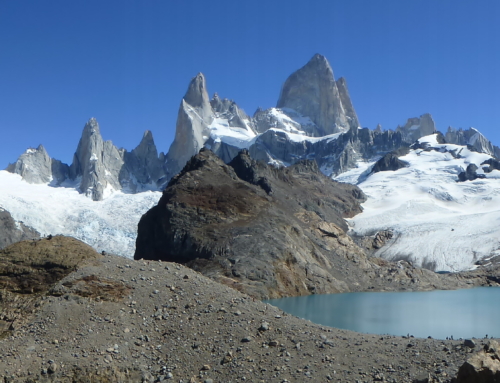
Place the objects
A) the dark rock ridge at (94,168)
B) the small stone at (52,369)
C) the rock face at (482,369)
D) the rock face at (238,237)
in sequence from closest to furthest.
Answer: the rock face at (482,369), the small stone at (52,369), the rock face at (238,237), the dark rock ridge at (94,168)

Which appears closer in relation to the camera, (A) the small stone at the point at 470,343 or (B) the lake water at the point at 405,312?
(A) the small stone at the point at 470,343

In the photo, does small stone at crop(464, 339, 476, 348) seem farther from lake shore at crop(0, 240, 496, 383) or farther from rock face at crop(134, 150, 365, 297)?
rock face at crop(134, 150, 365, 297)

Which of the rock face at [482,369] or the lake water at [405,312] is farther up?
the lake water at [405,312]

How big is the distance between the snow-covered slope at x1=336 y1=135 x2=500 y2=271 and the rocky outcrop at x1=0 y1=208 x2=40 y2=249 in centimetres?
6223

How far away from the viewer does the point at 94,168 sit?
153 meters

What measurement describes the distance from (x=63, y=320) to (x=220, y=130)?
183204 mm

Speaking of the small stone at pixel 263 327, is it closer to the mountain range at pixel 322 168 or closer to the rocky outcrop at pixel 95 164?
the mountain range at pixel 322 168

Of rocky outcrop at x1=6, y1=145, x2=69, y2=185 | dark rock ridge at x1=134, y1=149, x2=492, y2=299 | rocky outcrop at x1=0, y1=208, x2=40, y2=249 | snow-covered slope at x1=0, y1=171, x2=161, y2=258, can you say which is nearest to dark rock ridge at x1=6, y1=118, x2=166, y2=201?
rocky outcrop at x1=6, y1=145, x2=69, y2=185

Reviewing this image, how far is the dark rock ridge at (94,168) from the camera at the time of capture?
15038cm

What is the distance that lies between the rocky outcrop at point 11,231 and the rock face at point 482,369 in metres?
91.5

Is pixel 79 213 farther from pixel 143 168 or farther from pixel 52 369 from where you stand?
pixel 52 369

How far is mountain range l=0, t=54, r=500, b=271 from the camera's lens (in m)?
94.2

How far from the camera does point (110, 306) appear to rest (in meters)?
17.6

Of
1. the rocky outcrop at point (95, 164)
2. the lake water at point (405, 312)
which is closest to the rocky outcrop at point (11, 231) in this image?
the rocky outcrop at point (95, 164)
